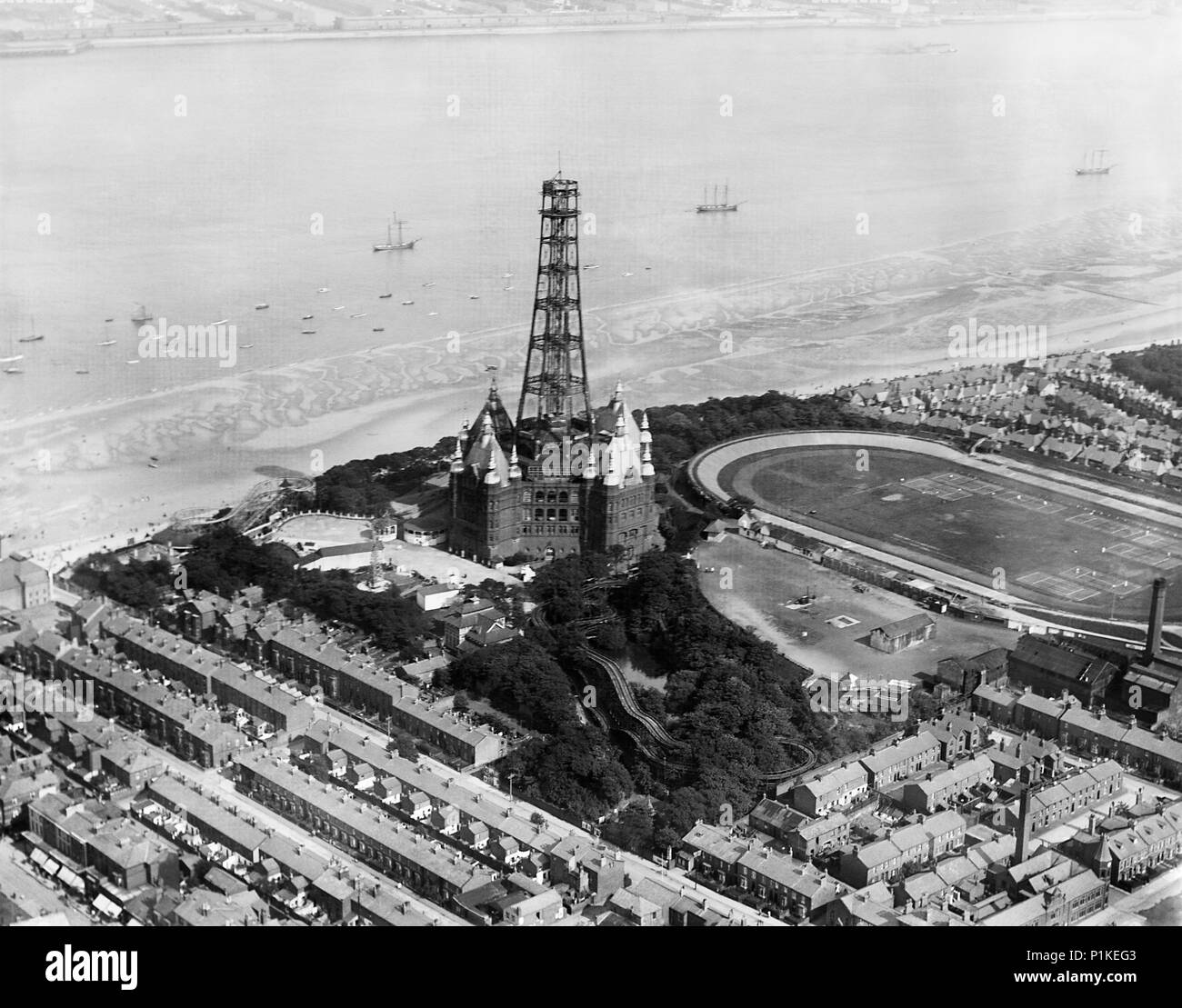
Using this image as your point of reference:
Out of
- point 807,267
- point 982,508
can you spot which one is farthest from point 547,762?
point 807,267

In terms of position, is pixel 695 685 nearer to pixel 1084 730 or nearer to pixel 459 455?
pixel 1084 730

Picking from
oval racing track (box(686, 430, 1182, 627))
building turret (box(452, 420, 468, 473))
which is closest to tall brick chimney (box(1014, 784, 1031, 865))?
oval racing track (box(686, 430, 1182, 627))

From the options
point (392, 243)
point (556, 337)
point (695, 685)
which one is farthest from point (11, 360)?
point (695, 685)

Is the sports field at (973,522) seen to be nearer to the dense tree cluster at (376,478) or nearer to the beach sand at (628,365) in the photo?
the dense tree cluster at (376,478)

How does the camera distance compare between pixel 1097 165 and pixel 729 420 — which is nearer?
pixel 729 420

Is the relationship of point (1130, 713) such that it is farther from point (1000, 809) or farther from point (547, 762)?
point (547, 762)

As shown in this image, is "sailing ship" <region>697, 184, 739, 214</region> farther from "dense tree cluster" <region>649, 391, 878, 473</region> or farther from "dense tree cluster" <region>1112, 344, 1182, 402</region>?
"dense tree cluster" <region>649, 391, 878, 473</region>

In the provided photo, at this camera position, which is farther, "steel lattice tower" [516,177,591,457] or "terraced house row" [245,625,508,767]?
"steel lattice tower" [516,177,591,457]
